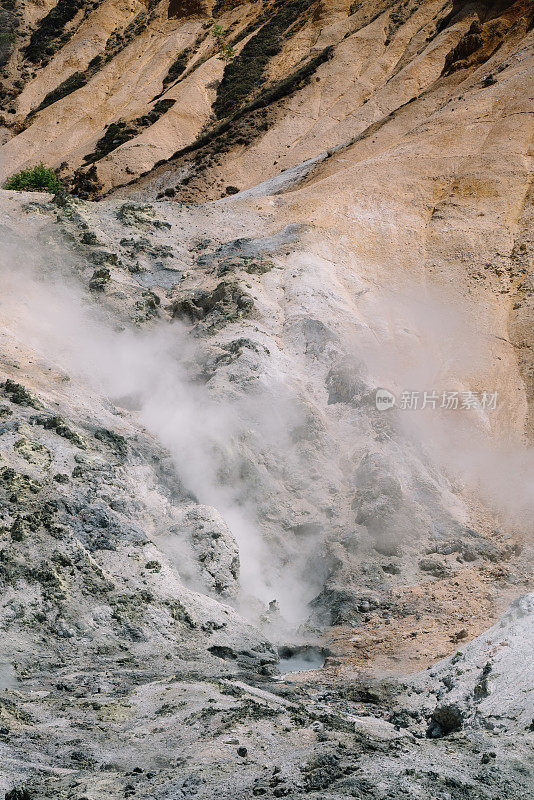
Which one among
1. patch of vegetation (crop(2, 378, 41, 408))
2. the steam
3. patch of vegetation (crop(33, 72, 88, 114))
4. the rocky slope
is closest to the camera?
the rocky slope

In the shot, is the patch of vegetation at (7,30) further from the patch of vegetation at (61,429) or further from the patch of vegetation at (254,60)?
the patch of vegetation at (61,429)

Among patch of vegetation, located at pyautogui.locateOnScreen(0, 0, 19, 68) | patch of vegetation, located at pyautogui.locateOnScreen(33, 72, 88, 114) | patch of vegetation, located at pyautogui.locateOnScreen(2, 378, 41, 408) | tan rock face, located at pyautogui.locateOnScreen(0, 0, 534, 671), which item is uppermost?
patch of vegetation, located at pyautogui.locateOnScreen(0, 0, 19, 68)

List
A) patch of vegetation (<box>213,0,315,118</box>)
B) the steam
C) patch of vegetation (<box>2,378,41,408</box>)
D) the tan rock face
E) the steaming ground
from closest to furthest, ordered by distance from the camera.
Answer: the steaming ground < patch of vegetation (<box>2,378,41,408</box>) < the steam < the tan rock face < patch of vegetation (<box>213,0,315,118</box>)

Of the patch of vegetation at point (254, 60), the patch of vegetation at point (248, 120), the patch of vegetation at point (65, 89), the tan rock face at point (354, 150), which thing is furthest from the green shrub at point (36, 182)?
the patch of vegetation at point (65, 89)

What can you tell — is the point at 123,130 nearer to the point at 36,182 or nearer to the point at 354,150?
the point at 36,182

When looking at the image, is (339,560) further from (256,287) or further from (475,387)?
(256,287)

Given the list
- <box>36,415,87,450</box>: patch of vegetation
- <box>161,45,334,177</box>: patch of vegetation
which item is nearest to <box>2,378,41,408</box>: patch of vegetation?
<box>36,415,87,450</box>: patch of vegetation

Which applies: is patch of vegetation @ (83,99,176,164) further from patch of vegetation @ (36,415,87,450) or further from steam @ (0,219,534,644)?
patch of vegetation @ (36,415,87,450)
